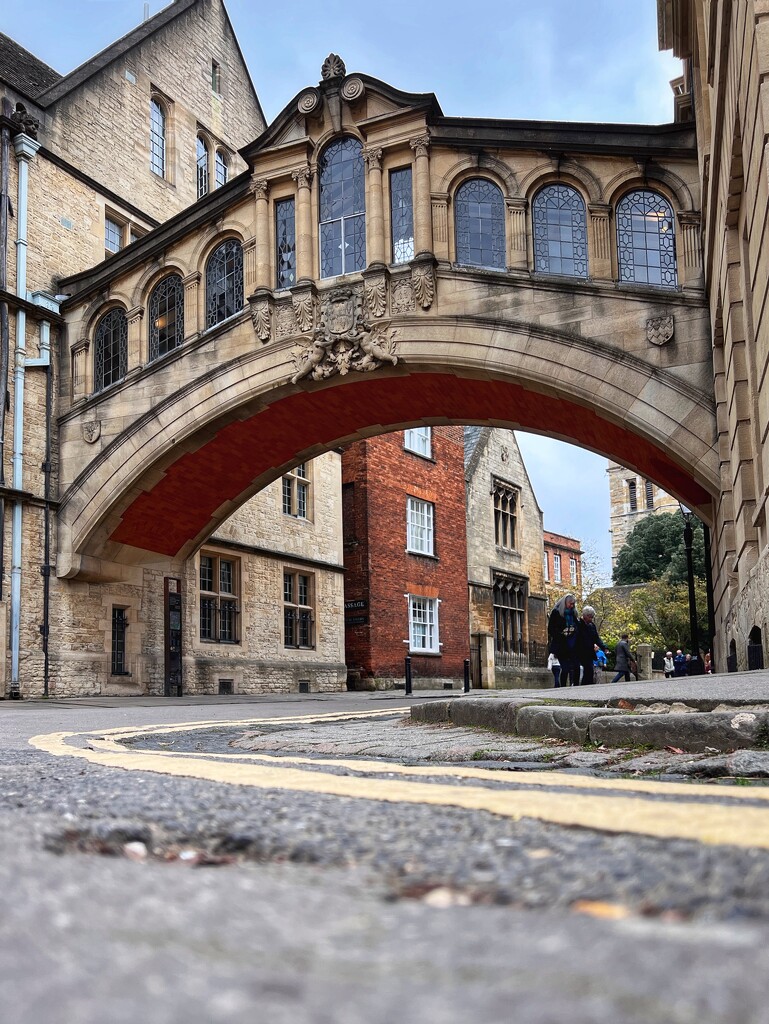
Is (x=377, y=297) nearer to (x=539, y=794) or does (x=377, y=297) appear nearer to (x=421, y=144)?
(x=421, y=144)

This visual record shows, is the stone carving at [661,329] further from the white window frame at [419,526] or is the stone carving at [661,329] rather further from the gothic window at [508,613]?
the gothic window at [508,613]

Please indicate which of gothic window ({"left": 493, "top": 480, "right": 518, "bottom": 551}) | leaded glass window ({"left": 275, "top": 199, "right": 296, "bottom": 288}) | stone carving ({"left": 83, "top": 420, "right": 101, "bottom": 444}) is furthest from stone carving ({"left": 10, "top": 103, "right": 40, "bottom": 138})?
gothic window ({"left": 493, "top": 480, "right": 518, "bottom": 551})

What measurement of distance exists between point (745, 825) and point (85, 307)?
2204 centimetres

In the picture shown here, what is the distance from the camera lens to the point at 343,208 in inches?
750

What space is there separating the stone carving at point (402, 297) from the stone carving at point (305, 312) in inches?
64.9

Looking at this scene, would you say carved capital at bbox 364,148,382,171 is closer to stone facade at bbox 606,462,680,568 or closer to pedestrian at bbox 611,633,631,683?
pedestrian at bbox 611,633,631,683

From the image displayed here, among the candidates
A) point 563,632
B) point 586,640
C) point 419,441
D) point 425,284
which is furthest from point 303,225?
point 419,441

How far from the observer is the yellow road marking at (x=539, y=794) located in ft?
6.03

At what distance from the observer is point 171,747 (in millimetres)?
6883

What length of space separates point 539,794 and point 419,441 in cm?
2985

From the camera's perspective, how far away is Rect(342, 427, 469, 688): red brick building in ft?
96.7

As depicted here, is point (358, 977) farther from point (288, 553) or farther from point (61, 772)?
point (288, 553)

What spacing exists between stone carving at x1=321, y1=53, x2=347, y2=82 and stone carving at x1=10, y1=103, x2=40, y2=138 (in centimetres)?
660

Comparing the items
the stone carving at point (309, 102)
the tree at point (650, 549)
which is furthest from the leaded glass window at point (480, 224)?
the tree at point (650, 549)
